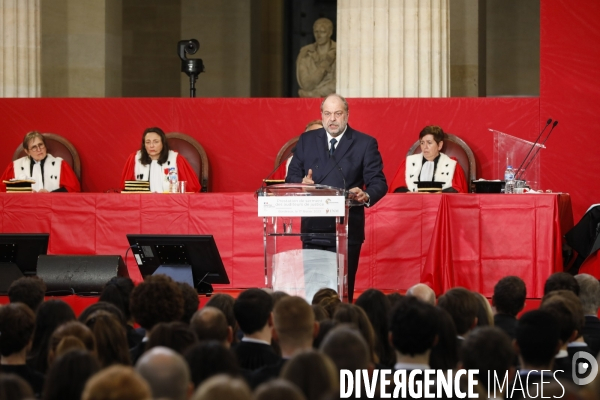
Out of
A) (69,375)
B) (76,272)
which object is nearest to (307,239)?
(76,272)

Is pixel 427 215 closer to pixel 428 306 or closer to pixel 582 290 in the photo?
pixel 582 290

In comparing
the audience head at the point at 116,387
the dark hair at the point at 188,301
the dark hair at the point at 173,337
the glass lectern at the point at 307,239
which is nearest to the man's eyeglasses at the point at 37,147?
the glass lectern at the point at 307,239

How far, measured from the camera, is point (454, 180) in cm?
1033

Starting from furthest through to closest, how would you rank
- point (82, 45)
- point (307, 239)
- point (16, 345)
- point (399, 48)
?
→ point (82, 45) → point (399, 48) → point (307, 239) → point (16, 345)

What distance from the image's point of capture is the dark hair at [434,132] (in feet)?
33.7

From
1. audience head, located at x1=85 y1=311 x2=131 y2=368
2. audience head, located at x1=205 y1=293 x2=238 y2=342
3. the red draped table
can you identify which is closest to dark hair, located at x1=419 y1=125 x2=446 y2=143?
the red draped table

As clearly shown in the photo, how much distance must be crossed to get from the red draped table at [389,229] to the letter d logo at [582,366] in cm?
372

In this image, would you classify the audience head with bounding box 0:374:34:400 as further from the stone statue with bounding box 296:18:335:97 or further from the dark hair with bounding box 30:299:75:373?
the stone statue with bounding box 296:18:335:97

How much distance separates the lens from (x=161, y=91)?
1894 cm

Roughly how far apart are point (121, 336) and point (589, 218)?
563cm

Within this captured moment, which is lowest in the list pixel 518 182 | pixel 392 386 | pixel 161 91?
pixel 392 386

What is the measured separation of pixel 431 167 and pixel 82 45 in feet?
22.2

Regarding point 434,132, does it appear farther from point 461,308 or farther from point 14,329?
point 14,329

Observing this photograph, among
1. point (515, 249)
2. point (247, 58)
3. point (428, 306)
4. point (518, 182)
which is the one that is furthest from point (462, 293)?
point (247, 58)
